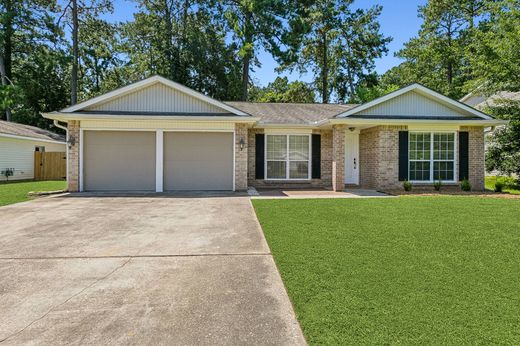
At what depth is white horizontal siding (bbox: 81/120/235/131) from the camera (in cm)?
1224

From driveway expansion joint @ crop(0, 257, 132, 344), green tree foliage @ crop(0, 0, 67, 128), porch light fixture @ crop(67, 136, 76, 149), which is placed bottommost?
driveway expansion joint @ crop(0, 257, 132, 344)

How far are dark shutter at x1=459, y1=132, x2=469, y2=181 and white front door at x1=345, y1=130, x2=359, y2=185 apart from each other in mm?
4009

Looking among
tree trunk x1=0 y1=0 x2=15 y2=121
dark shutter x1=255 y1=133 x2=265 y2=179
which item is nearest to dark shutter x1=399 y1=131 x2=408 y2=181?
dark shutter x1=255 y1=133 x2=265 y2=179

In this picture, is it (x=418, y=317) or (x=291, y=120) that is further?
(x=291, y=120)

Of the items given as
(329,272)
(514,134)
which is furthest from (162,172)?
(514,134)

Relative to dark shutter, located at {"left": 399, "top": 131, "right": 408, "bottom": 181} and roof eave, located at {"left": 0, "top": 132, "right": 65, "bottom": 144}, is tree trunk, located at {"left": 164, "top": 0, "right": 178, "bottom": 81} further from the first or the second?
dark shutter, located at {"left": 399, "top": 131, "right": 408, "bottom": 181}

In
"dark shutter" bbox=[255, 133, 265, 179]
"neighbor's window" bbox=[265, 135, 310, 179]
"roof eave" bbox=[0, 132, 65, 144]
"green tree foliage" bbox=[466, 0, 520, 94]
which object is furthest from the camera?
"roof eave" bbox=[0, 132, 65, 144]

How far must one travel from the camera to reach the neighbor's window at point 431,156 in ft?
42.8

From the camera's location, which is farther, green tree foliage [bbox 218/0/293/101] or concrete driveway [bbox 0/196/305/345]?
green tree foliage [bbox 218/0/293/101]

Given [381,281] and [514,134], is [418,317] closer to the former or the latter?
[381,281]

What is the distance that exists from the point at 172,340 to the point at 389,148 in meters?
12.0

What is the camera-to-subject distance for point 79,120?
1209 cm

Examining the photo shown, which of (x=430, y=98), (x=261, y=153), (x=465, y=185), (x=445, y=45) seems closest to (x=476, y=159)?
(x=465, y=185)

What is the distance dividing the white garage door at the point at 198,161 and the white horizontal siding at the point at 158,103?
100 centimetres
